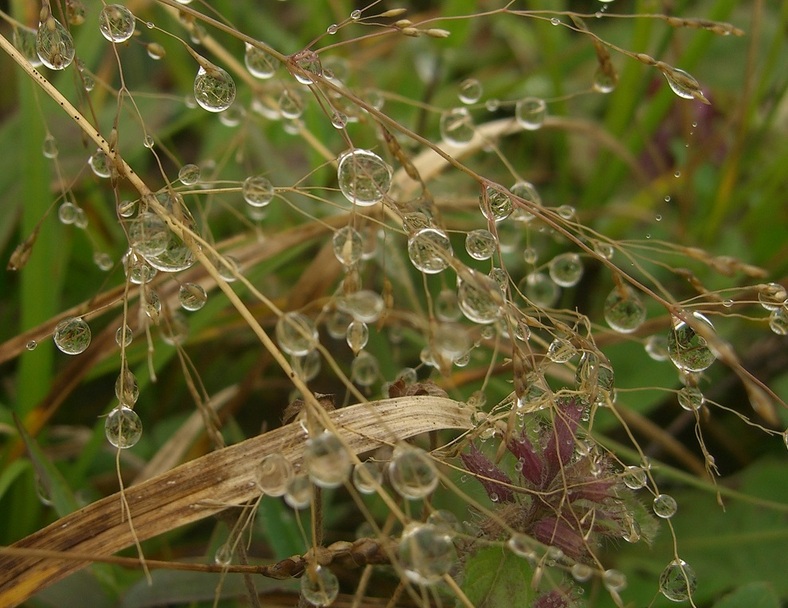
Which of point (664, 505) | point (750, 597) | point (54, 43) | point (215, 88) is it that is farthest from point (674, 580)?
point (54, 43)

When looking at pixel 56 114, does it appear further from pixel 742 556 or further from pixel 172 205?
pixel 742 556

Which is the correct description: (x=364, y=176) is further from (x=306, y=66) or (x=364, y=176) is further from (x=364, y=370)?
(x=364, y=370)

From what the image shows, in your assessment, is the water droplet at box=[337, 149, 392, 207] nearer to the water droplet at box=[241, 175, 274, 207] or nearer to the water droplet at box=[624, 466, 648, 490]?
the water droplet at box=[241, 175, 274, 207]

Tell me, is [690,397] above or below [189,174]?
below

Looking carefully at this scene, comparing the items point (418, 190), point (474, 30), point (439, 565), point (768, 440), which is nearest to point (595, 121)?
point (474, 30)

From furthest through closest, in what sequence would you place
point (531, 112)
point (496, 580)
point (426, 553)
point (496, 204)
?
point (531, 112) → point (496, 204) → point (496, 580) → point (426, 553)
